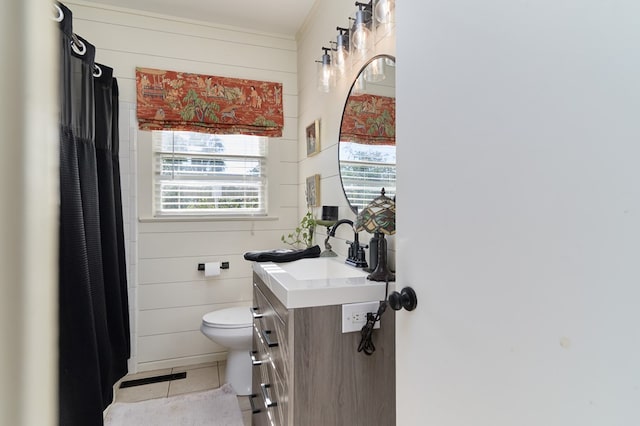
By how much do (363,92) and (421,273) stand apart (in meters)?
1.16

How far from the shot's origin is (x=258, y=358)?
1.69 metres

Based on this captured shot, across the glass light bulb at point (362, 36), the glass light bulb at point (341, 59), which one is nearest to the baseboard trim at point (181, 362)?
the glass light bulb at point (341, 59)

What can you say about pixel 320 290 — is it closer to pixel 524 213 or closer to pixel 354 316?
pixel 354 316

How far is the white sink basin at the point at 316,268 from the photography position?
1.68 metres

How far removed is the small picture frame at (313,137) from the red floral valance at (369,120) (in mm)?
424

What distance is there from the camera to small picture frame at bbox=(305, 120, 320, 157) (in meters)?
2.35

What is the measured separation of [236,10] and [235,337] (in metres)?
2.32

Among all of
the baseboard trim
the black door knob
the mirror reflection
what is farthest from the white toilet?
the black door knob

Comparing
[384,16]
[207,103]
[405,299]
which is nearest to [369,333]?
[405,299]

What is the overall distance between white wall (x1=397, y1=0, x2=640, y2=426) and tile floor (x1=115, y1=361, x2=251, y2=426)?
1735 millimetres

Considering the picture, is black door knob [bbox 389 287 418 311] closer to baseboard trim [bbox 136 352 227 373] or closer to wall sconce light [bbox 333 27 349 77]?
wall sconce light [bbox 333 27 349 77]

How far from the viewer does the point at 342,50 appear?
6.21ft

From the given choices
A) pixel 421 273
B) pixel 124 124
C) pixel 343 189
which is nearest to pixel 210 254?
pixel 124 124

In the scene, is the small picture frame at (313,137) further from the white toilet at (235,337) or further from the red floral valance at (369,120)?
the white toilet at (235,337)
